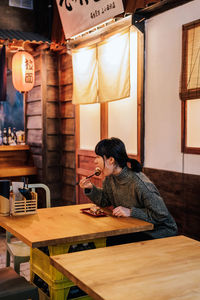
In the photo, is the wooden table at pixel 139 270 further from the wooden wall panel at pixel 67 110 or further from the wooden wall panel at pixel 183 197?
the wooden wall panel at pixel 67 110

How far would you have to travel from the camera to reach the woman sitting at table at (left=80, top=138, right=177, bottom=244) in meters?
3.40

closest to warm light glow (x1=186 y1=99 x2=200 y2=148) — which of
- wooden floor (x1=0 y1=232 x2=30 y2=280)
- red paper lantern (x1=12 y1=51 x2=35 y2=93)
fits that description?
Answer: wooden floor (x1=0 y1=232 x2=30 y2=280)

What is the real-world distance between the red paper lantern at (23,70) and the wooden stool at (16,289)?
15.5ft

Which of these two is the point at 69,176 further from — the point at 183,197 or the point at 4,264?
the point at 183,197

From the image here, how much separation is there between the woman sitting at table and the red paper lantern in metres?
3.66

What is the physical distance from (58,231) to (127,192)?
1.02 meters

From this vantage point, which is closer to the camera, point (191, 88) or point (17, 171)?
point (191, 88)

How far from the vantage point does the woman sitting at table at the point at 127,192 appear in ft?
11.2

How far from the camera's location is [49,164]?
768 cm

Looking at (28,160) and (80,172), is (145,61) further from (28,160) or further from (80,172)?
(28,160)

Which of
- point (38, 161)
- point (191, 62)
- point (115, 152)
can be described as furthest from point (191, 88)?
point (38, 161)

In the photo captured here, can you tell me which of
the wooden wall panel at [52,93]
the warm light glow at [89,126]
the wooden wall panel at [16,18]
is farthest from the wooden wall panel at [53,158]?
the wooden wall panel at [16,18]

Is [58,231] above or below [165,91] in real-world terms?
below

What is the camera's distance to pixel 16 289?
268 cm
